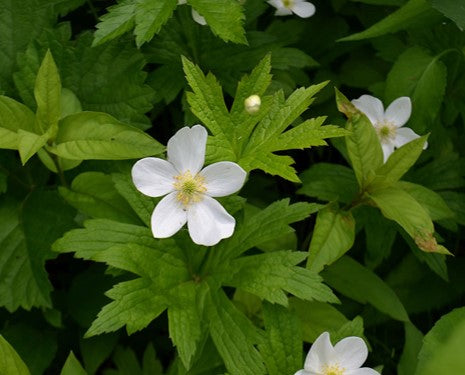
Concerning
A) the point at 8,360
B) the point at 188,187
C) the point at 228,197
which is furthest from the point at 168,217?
the point at 8,360

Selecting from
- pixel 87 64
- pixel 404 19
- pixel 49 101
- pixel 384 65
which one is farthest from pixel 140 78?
pixel 384 65

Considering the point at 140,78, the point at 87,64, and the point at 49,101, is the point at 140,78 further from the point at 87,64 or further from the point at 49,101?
the point at 49,101

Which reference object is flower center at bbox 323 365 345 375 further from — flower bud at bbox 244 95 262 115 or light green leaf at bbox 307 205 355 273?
flower bud at bbox 244 95 262 115

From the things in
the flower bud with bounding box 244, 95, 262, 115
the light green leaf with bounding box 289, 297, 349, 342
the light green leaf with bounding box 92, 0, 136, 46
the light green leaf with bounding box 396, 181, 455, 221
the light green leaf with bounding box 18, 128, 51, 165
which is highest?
the light green leaf with bounding box 92, 0, 136, 46

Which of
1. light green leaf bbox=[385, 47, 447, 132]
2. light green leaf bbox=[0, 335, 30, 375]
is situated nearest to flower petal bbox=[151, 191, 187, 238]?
light green leaf bbox=[0, 335, 30, 375]

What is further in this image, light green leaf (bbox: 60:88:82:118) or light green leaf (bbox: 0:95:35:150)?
light green leaf (bbox: 60:88:82:118)

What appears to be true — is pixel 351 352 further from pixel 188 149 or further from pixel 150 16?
pixel 150 16

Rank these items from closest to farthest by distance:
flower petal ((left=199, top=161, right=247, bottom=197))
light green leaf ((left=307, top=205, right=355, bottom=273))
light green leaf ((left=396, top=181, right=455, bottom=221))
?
flower petal ((left=199, top=161, right=247, bottom=197)) → light green leaf ((left=307, top=205, right=355, bottom=273)) → light green leaf ((left=396, top=181, right=455, bottom=221))
